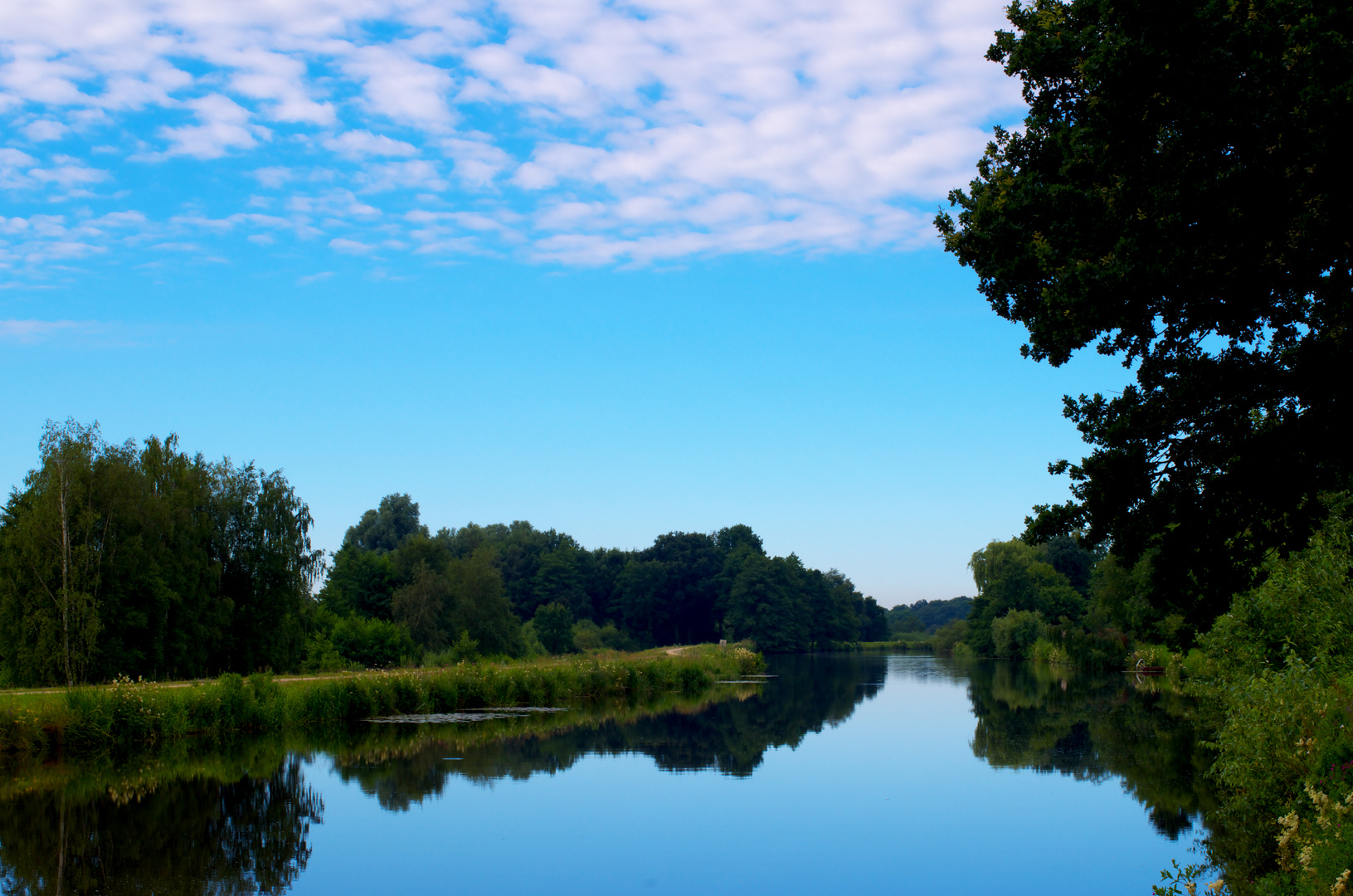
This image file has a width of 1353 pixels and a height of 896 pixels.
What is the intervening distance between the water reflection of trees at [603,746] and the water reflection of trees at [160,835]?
1.85 metres

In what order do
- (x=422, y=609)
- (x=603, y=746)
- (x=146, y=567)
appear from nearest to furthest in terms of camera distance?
(x=603, y=746), (x=146, y=567), (x=422, y=609)

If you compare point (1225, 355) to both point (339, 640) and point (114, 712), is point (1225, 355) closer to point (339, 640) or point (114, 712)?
point (114, 712)

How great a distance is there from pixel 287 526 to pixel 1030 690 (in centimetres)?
3288

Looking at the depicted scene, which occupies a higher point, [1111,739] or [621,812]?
[621,812]

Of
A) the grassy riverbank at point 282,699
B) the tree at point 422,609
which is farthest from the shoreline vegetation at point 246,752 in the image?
the tree at point 422,609

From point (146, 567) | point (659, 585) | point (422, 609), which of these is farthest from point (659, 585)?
point (146, 567)

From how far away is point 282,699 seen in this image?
2711cm

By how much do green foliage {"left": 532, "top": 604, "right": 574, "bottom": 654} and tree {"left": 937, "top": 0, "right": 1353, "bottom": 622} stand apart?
204ft

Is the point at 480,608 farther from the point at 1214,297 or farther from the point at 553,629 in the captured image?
the point at 1214,297

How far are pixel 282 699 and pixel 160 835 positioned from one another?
1313cm

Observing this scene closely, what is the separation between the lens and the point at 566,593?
107 m

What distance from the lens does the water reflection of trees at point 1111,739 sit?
18266mm

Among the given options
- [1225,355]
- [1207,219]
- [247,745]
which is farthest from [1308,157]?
[247,745]

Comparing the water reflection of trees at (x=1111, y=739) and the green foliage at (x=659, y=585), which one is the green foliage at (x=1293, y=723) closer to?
the water reflection of trees at (x=1111, y=739)
